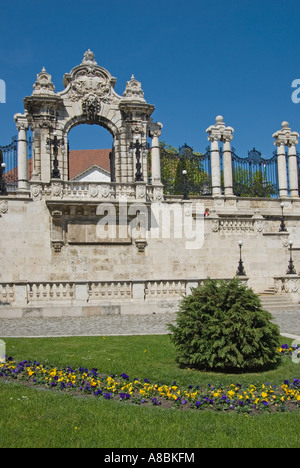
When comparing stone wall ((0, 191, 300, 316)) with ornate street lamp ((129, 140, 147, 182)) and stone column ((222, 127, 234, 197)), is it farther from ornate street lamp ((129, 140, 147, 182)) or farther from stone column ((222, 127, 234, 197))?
stone column ((222, 127, 234, 197))

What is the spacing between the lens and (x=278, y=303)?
23406 millimetres

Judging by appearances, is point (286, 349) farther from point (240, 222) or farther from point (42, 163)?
point (42, 163)

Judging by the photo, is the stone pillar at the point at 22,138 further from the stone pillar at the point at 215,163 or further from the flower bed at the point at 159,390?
the flower bed at the point at 159,390

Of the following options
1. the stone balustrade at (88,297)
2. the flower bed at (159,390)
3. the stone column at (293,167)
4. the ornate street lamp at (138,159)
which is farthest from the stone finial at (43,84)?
the flower bed at (159,390)

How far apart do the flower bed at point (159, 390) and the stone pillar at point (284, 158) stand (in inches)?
1027

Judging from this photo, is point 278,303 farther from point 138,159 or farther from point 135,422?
point 135,422

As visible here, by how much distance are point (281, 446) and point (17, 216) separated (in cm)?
2036

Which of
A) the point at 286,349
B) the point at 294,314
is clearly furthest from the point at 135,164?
the point at 286,349

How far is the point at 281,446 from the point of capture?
19.9 ft

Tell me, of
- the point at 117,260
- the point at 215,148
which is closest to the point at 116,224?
the point at 117,260

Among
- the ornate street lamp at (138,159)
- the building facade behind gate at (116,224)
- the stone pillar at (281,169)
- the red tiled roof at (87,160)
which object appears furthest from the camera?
the red tiled roof at (87,160)

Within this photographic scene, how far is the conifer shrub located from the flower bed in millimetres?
897

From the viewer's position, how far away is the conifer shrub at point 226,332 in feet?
Result: 32.0

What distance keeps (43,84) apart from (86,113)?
9.20 feet
